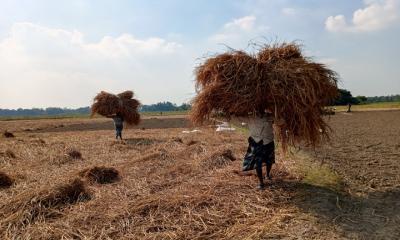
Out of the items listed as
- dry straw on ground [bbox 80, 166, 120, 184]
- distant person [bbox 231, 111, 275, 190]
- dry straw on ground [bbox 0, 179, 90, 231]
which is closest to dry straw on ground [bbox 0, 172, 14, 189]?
dry straw on ground [bbox 80, 166, 120, 184]

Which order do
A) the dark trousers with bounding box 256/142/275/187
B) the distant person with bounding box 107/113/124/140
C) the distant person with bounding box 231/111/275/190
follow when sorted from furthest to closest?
the distant person with bounding box 107/113/124/140 < the distant person with bounding box 231/111/275/190 < the dark trousers with bounding box 256/142/275/187

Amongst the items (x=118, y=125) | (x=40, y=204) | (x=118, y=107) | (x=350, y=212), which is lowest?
(x=350, y=212)

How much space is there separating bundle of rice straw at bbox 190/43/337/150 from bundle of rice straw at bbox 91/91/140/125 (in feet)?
41.7

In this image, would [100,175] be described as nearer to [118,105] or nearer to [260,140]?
[260,140]

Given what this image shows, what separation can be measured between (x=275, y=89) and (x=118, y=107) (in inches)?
550

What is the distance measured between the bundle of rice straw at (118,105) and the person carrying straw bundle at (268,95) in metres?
12.7

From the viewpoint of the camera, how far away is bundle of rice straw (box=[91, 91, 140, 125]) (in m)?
19.8

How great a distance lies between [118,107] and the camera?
20078 mm

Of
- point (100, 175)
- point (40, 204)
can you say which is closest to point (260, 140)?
point (100, 175)

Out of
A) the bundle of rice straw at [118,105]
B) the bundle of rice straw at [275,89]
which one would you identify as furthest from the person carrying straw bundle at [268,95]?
the bundle of rice straw at [118,105]

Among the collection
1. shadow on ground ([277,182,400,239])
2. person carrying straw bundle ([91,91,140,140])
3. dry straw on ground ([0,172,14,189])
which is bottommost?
shadow on ground ([277,182,400,239])

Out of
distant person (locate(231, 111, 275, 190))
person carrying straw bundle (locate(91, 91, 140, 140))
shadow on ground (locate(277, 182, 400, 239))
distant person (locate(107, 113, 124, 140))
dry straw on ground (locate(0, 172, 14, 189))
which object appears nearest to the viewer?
shadow on ground (locate(277, 182, 400, 239))

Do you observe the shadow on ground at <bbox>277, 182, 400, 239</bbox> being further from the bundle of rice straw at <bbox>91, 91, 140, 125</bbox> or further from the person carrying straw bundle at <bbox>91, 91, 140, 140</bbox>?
the bundle of rice straw at <bbox>91, 91, 140, 125</bbox>

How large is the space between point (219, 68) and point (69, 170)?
17.0ft
